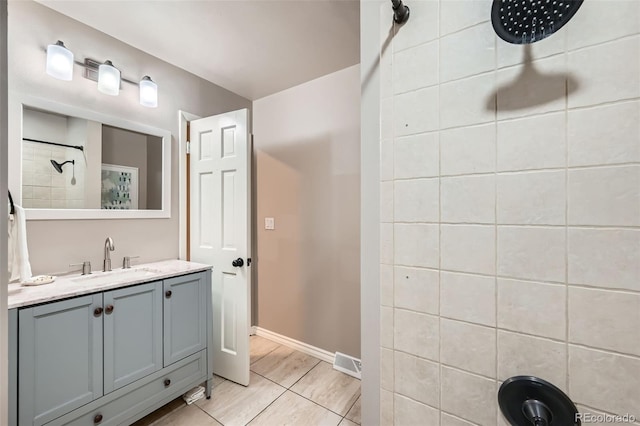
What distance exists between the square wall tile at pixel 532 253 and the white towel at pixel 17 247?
2085 millimetres

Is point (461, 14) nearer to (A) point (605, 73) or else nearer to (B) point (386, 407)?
(A) point (605, 73)

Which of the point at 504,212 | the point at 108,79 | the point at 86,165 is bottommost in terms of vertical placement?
the point at 504,212

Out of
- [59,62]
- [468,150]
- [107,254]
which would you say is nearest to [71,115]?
[59,62]

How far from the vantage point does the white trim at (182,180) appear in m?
2.12

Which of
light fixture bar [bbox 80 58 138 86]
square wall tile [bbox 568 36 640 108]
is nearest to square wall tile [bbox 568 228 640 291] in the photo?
square wall tile [bbox 568 36 640 108]

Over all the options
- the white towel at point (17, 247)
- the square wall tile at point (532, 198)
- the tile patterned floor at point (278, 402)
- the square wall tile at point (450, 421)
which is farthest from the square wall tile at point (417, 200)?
the white towel at point (17, 247)

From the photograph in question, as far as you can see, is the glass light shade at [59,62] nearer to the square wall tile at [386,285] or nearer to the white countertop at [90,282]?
the white countertop at [90,282]

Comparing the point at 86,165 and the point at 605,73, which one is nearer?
the point at 605,73

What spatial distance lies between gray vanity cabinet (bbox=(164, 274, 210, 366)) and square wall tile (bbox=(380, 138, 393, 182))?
146cm

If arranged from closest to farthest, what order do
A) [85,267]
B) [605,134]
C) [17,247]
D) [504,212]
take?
1. [605,134]
2. [504,212]
3. [17,247]
4. [85,267]

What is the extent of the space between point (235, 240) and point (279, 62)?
148cm

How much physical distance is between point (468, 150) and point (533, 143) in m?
0.14

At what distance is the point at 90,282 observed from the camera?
4.80ft

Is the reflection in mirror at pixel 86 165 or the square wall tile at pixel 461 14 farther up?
the square wall tile at pixel 461 14
